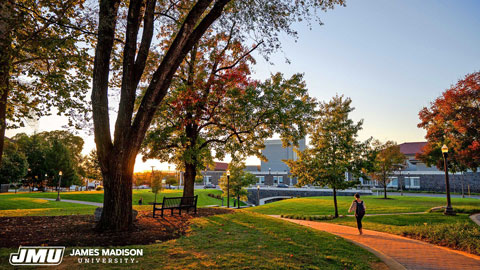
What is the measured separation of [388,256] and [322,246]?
1.68 metres

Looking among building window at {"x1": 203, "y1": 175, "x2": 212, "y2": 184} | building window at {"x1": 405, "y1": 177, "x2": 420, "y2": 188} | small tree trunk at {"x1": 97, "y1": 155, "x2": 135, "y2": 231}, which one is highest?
small tree trunk at {"x1": 97, "y1": 155, "x2": 135, "y2": 231}

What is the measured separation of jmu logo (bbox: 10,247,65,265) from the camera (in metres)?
4.75

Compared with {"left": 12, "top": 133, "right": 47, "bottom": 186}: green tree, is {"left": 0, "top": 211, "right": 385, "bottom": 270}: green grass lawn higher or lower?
lower

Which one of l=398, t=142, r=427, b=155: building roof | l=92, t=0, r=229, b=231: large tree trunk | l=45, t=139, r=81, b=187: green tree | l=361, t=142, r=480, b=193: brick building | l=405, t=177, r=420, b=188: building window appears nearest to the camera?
l=92, t=0, r=229, b=231: large tree trunk

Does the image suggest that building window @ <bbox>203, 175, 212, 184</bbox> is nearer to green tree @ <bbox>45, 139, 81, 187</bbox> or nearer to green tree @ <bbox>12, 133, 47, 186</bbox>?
green tree @ <bbox>45, 139, 81, 187</bbox>

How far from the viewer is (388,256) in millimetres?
6691

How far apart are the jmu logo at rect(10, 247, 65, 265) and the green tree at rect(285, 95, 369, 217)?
1465cm

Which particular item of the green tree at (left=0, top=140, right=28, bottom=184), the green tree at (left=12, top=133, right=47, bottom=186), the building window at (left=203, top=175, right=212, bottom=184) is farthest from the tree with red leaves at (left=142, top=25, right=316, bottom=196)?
the building window at (left=203, top=175, right=212, bottom=184)

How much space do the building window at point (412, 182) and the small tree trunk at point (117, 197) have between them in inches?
2000

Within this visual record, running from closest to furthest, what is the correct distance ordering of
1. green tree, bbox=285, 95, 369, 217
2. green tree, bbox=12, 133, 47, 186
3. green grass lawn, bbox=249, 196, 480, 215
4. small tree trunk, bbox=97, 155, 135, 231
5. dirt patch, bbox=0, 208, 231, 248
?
dirt patch, bbox=0, 208, 231, 248 → small tree trunk, bbox=97, 155, 135, 231 → green tree, bbox=285, 95, 369, 217 → green grass lawn, bbox=249, 196, 480, 215 → green tree, bbox=12, 133, 47, 186

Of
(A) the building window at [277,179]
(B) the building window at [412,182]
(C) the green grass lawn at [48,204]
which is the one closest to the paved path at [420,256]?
(C) the green grass lawn at [48,204]

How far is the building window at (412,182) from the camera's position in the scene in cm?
4471

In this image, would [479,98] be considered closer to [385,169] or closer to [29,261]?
[385,169]

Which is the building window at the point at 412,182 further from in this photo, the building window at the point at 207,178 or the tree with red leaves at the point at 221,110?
the building window at the point at 207,178
